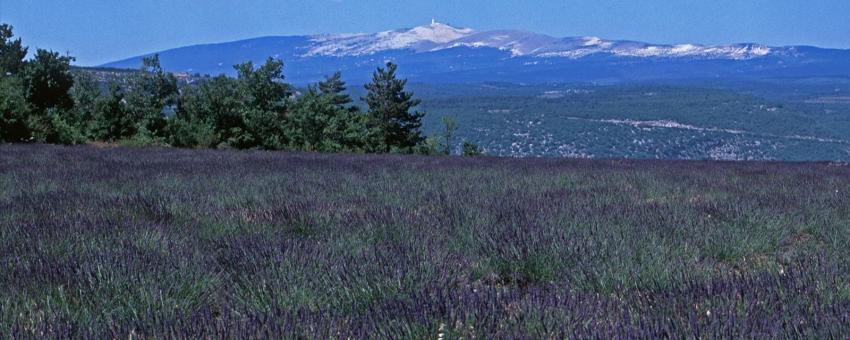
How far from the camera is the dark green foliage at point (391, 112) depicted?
188 ft

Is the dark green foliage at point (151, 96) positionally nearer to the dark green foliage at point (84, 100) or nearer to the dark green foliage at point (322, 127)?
the dark green foliage at point (84, 100)

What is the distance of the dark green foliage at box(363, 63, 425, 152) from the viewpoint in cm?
5716

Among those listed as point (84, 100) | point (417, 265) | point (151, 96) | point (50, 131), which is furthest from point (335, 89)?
point (417, 265)

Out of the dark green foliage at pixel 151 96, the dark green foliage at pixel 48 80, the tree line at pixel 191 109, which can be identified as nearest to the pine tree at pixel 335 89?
the tree line at pixel 191 109

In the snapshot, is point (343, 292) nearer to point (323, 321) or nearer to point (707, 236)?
point (323, 321)

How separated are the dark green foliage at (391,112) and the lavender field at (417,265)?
49.8m

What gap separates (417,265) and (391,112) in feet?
181

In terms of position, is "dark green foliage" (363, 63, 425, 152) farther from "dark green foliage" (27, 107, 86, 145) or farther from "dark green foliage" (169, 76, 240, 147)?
"dark green foliage" (27, 107, 86, 145)

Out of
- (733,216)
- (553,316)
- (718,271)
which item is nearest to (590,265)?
(718,271)

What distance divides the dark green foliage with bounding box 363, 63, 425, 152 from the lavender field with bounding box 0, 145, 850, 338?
163 ft

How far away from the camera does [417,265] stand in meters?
2.88

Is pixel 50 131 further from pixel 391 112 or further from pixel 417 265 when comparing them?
pixel 391 112

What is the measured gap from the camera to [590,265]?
2920 millimetres

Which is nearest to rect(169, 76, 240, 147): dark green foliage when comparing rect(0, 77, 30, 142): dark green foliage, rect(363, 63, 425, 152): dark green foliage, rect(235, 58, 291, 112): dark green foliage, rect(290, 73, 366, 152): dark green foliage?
rect(235, 58, 291, 112): dark green foliage
